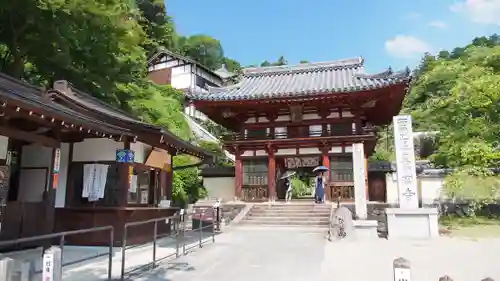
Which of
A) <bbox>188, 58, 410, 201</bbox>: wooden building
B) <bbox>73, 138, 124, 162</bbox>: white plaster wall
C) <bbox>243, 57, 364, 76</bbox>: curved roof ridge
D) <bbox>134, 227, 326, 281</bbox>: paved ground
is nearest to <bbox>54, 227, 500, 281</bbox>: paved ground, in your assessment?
<bbox>134, 227, 326, 281</bbox>: paved ground

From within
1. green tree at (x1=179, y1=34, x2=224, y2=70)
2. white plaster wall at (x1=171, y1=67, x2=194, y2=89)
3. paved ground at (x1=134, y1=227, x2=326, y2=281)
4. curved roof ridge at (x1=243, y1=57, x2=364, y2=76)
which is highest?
green tree at (x1=179, y1=34, x2=224, y2=70)

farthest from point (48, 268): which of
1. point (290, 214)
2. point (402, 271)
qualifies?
point (290, 214)

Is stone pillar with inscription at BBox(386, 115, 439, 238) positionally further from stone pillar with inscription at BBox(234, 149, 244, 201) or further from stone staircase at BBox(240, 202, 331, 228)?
stone pillar with inscription at BBox(234, 149, 244, 201)

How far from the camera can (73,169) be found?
9820 millimetres

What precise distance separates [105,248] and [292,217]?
7851 mm

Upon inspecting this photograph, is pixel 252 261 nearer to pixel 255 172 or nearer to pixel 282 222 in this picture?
pixel 282 222

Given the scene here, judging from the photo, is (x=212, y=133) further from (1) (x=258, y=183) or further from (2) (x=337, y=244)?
(2) (x=337, y=244)

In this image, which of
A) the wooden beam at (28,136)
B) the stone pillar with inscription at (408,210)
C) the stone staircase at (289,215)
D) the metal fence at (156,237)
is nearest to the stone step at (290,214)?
the stone staircase at (289,215)

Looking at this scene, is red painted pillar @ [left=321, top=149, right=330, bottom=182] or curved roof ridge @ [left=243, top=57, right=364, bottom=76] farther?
curved roof ridge @ [left=243, top=57, right=364, bottom=76]

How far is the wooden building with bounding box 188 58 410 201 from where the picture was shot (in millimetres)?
17141

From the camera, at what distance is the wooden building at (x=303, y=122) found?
1714 cm

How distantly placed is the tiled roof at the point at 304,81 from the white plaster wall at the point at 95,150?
8.90 metres

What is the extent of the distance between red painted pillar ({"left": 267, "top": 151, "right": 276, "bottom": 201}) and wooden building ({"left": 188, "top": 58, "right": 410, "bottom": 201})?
0.16 ft

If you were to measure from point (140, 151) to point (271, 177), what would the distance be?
340 inches
